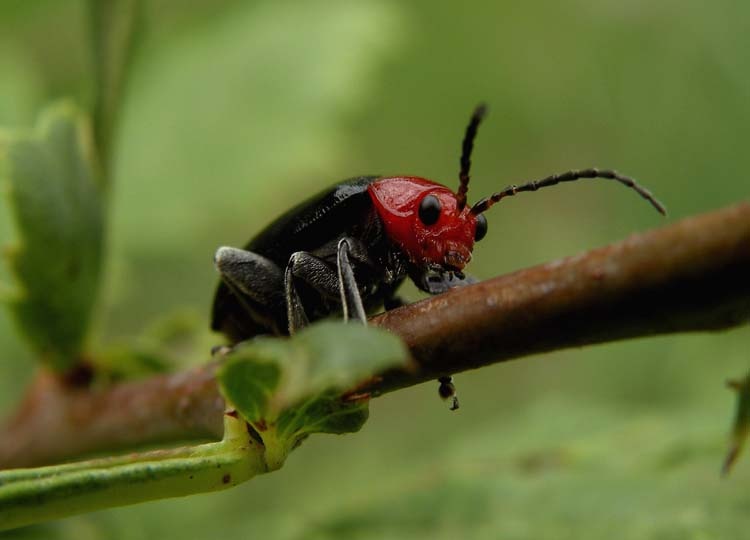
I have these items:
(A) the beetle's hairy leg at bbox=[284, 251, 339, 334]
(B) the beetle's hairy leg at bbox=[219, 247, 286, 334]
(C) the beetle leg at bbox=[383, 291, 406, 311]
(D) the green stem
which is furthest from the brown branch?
(C) the beetle leg at bbox=[383, 291, 406, 311]

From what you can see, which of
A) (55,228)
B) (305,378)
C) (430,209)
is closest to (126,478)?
(305,378)

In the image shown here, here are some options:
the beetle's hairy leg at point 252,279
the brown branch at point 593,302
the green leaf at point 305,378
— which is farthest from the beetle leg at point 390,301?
the green leaf at point 305,378

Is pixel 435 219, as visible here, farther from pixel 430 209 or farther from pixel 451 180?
pixel 451 180

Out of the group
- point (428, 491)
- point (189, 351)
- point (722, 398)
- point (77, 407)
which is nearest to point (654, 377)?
point (722, 398)

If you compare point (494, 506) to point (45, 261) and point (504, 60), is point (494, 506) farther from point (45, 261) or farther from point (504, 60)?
point (504, 60)

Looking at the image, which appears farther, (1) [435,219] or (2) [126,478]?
(1) [435,219]

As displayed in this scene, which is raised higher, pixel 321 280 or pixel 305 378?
pixel 321 280
